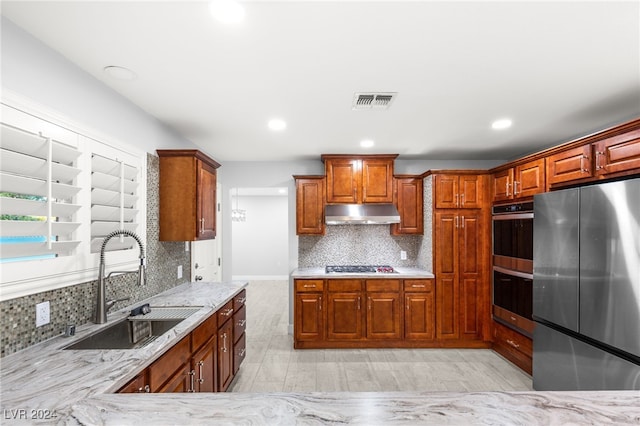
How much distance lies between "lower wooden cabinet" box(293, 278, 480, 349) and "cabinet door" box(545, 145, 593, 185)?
190 cm

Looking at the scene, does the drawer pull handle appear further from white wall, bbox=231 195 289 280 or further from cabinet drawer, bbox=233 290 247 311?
white wall, bbox=231 195 289 280

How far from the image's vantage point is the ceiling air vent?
2.50 m

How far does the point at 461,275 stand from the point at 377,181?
5.40ft

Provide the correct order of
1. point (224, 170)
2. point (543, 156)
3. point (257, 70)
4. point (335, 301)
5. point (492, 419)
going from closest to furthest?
point (492, 419)
point (257, 70)
point (543, 156)
point (335, 301)
point (224, 170)

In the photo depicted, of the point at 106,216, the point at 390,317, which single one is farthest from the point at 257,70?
Result: the point at 390,317

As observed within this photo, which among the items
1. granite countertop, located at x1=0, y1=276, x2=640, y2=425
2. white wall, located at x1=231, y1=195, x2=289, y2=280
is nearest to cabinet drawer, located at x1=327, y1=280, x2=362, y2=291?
granite countertop, located at x1=0, y1=276, x2=640, y2=425

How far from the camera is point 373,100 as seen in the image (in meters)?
2.59

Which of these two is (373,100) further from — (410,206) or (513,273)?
(513,273)

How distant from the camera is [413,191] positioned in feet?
14.8

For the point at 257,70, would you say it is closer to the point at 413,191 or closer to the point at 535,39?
the point at 535,39

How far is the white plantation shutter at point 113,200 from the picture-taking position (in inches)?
87.6

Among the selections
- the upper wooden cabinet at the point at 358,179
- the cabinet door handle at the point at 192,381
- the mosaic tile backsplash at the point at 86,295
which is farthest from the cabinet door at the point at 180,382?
the upper wooden cabinet at the point at 358,179

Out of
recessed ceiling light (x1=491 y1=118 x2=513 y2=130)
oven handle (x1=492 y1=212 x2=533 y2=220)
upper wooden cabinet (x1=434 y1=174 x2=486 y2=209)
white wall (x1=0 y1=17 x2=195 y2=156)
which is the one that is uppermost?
recessed ceiling light (x1=491 y1=118 x2=513 y2=130)

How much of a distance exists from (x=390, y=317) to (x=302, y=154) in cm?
250
